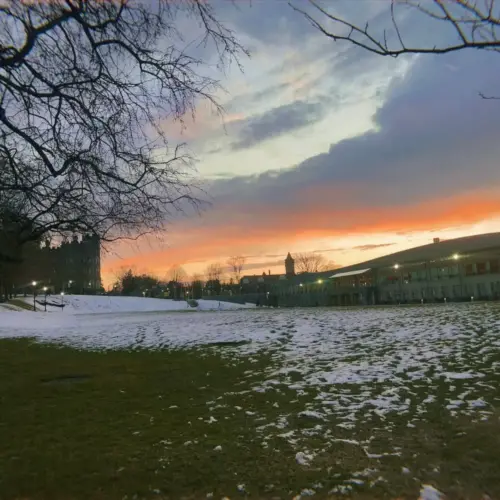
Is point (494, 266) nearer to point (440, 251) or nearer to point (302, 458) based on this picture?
point (440, 251)

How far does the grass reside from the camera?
13.4 ft

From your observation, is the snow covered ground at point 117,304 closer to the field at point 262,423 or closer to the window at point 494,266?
the window at point 494,266


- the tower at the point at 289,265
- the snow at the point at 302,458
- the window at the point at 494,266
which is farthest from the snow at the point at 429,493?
the tower at the point at 289,265

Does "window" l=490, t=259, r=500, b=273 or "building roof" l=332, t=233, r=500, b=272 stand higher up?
"building roof" l=332, t=233, r=500, b=272

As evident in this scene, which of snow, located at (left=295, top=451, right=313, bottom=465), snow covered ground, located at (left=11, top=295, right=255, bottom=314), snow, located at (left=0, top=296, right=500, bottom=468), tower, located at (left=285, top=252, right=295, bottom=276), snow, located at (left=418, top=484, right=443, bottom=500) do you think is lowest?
snow, located at (left=418, top=484, right=443, bottom=500)

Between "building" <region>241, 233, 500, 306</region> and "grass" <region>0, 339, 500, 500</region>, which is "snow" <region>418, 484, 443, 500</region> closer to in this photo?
"grass" <region>0, 339, 500, 500</region>

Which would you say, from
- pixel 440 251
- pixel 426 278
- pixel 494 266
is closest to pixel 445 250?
pixel 440 251

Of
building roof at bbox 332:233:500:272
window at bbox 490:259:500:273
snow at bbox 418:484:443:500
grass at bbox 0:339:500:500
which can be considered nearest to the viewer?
snow at bbox 418:484:443:500

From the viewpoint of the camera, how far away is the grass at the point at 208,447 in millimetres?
4070

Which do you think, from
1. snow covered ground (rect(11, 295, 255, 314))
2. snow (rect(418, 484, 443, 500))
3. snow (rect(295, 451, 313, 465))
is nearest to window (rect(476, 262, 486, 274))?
snow covered ground (rect(11, 295, 255, 314))

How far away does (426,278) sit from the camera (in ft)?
196

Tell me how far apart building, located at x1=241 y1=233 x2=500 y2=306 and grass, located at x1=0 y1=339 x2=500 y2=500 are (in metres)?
39.5

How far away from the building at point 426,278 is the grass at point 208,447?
39.5 metres

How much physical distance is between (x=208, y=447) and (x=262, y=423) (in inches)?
41.6
